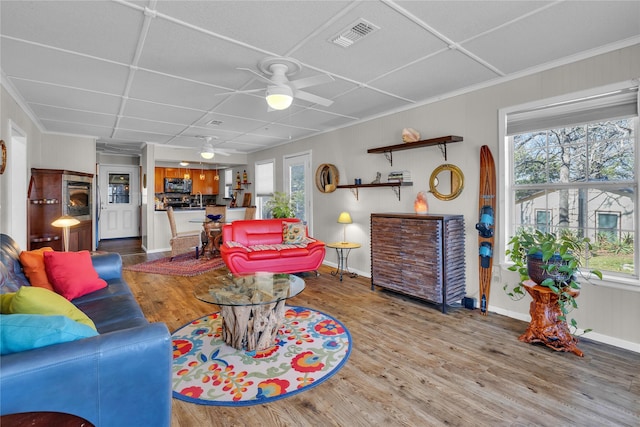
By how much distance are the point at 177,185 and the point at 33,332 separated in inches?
367

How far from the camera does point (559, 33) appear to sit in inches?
97.0

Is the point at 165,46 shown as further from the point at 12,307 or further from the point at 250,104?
the point at 12,307

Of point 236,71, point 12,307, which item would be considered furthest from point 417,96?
point 12,307

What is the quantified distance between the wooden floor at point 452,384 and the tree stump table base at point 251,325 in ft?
2.27

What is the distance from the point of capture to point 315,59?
2.84m

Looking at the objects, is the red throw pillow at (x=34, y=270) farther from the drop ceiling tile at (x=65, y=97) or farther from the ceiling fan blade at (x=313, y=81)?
the ceiling fan blade at (x=313, y=81)

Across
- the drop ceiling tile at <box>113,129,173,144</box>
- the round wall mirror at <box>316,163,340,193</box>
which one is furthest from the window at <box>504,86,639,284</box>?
the drop ceiling tile at <box>113,129,173,144</box>

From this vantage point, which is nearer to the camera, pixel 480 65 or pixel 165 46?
pixel 165 46

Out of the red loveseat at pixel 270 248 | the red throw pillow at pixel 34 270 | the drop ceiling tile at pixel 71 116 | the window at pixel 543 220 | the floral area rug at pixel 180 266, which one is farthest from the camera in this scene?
the floral area rug at pixel 180 266

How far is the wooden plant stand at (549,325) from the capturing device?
2.68 meters

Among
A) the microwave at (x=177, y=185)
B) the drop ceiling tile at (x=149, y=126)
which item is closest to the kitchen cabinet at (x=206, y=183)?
the microwave at (x=177, y=185)

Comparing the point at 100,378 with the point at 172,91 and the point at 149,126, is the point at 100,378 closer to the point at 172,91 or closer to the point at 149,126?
the point at 172,91

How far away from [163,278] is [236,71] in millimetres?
3523

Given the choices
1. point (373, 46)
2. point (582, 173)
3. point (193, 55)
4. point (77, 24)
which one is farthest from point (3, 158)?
point (582, 173)
